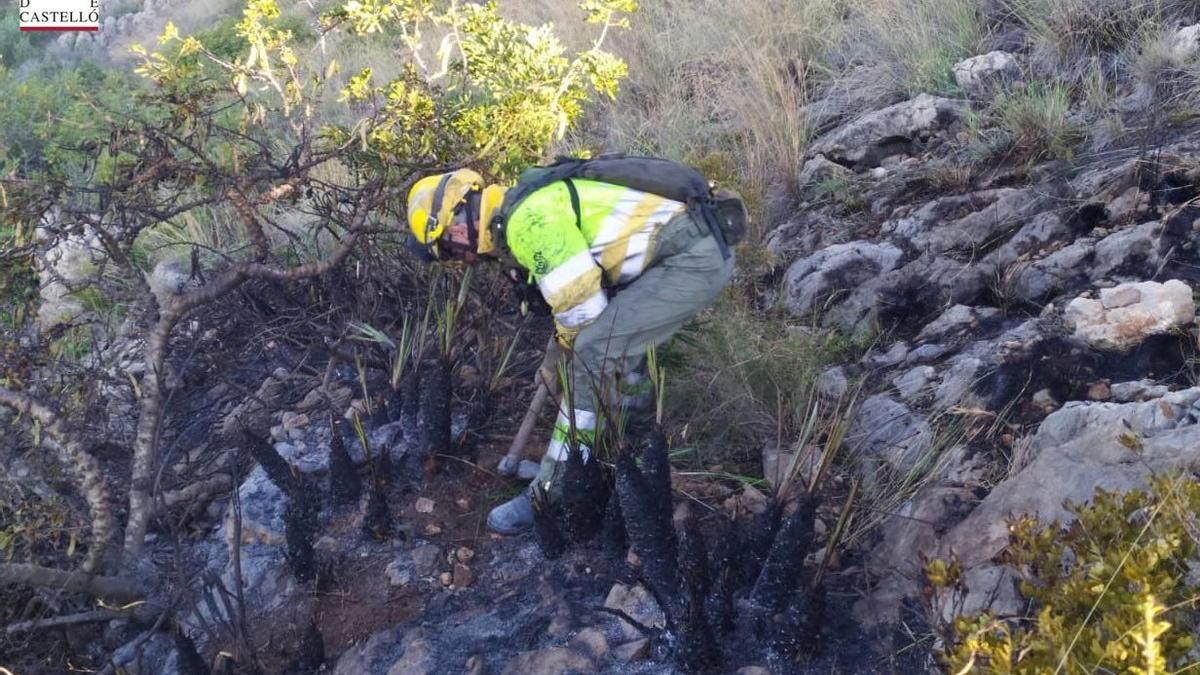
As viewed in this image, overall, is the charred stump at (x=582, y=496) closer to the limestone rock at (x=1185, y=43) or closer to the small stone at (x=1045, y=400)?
the small stone at (x=1045, y=400)

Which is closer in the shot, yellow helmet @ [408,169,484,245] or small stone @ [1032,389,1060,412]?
small stone @ [1032,389,1060,412]

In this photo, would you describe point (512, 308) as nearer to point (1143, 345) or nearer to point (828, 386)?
point (828, 386)

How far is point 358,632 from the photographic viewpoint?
333 cm

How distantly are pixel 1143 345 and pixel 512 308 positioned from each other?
264cm

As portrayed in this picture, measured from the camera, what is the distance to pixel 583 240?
12.2 feet

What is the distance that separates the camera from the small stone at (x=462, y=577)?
3.47 m

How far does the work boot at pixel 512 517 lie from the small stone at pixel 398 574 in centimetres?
34

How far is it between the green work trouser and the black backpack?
0.07m

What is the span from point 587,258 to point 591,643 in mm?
1366

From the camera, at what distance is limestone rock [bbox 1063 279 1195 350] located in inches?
143

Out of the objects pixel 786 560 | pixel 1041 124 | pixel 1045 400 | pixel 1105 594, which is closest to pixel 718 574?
pixel 786 560

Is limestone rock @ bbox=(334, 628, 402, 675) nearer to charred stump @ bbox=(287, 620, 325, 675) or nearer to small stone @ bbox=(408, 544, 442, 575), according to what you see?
charred stump @ bbox=(287, 620, 325, 675)

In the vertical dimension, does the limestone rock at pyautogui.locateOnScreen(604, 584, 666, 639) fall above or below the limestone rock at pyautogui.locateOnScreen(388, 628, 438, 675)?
below

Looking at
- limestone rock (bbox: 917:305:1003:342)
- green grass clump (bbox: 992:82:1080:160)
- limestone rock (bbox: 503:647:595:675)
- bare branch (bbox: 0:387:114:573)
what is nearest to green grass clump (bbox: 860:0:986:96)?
green grass clump (bbox: 992:82:1080:160)
